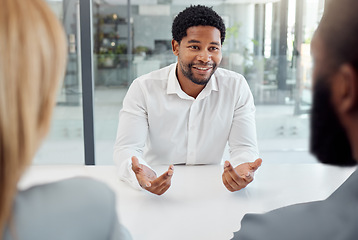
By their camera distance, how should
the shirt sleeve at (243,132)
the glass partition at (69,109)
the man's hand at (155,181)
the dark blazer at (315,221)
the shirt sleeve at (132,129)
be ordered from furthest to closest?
the glass partition at (69,109) → the shirt sleeve at (243,132) → the shirt sleeve at (132,129) → the man's hand at (155,181) → the dark blazer at (315,221)

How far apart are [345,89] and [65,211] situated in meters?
0.45

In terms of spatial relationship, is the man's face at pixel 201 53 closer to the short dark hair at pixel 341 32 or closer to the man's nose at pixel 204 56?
the man's nose at pixel 204 56

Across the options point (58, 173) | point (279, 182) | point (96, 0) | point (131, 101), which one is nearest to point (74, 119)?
point (96, 0)

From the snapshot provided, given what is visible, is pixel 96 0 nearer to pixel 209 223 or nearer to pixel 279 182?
pixel 279 182

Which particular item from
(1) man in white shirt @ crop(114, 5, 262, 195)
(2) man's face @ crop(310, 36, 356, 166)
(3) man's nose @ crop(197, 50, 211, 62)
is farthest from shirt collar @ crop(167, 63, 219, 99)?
(2) man's face @ crop(310, 36, 356, 166)

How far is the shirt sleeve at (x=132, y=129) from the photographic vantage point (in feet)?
6.09

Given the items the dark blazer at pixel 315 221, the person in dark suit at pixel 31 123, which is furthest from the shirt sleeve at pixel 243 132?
the person in dark suit at pixel 31 123

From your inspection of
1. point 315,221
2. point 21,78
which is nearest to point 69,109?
point 315,221

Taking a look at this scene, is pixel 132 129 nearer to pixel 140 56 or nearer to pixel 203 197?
pixel 203 197

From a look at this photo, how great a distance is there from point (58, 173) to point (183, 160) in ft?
2.15

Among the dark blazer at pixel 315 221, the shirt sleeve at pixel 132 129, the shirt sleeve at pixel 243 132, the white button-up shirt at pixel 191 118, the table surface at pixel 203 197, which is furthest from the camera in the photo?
the white button-up shirt at pixel 191 118

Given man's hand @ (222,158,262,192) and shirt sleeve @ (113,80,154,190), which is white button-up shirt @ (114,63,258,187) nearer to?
shirt sleeve @ (113,80,154,190)

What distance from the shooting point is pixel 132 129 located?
1.95m

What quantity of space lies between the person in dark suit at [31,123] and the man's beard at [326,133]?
394 millimetres
